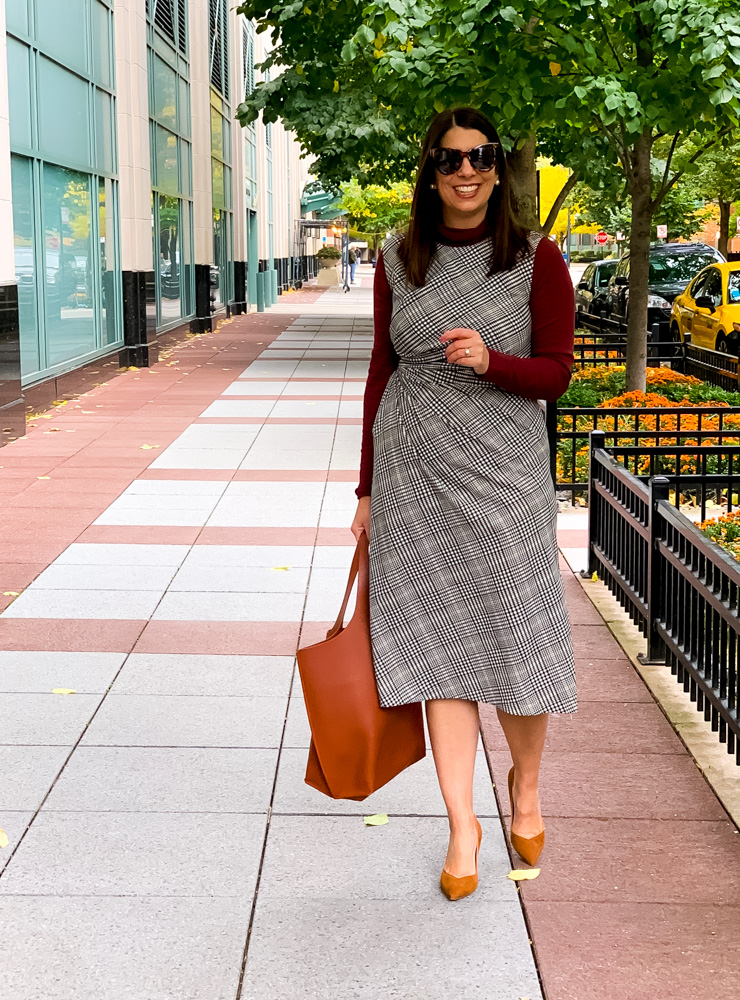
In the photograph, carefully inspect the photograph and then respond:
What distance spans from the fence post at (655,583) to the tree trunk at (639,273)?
24.6 feet

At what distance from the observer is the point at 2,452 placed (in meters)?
11.0

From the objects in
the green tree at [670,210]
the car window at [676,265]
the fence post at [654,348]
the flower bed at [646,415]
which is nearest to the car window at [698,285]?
the fence post at [654,348]

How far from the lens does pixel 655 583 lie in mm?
5461

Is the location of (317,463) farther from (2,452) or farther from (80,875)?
(80,875)

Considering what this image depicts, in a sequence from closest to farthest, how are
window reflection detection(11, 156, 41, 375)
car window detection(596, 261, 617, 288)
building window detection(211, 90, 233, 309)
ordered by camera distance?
window reflection detection(11, 156, 41, 375), building window detection(211, 90, 233, 309), car window detection(596, 261, 617, 288)

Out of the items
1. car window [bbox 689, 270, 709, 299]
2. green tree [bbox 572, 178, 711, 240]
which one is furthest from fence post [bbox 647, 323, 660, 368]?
green tree [bbox 572, 178, 711, 240]

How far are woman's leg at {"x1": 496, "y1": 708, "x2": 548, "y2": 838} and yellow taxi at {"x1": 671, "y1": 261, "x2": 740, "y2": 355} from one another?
1579cm

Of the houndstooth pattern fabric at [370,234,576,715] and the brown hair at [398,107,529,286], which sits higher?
the brown hair at [398,107,529,286]

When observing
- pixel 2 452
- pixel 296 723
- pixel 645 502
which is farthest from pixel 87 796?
pixel 2 452

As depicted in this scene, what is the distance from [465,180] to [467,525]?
2.81 ft

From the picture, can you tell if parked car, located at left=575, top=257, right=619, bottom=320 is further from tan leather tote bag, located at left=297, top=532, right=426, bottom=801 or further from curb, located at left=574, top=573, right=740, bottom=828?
tan leather tote bag, located at left=297, top=532, right=426, bottom=801

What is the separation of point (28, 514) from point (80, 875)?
5240 millimetres

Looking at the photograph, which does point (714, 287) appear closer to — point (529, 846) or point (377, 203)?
point (529, 846)

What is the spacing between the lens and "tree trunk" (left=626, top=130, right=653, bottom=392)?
1273 centimetres
